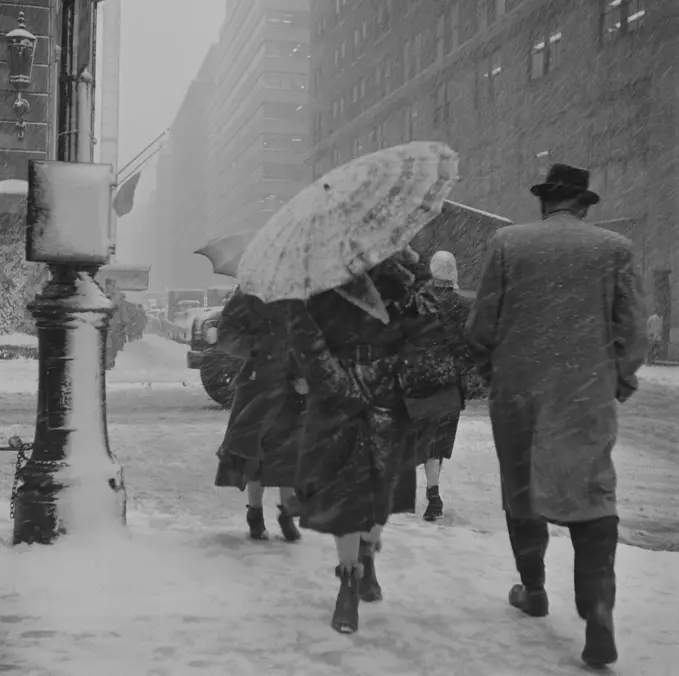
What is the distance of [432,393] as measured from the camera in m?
4.42

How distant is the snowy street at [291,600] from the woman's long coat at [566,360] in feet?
2.12

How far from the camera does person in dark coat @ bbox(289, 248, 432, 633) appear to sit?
4301 mm

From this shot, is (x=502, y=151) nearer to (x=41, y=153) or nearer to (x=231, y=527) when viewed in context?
(x=41, y=153)

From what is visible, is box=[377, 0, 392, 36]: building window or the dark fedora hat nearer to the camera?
the dark fedora hat

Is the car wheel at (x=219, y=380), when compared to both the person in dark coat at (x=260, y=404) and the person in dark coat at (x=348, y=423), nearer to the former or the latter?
the person in dark coat at (x=260, y=404)

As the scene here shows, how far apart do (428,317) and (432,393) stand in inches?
13.8

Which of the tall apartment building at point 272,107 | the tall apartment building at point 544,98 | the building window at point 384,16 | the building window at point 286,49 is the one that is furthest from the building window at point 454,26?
the building window at point 286,49

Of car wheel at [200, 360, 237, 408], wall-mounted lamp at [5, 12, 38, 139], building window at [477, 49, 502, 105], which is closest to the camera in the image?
car wheel at [200, 360, 237, 408]

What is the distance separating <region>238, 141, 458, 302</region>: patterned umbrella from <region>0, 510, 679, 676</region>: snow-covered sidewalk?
1.46m

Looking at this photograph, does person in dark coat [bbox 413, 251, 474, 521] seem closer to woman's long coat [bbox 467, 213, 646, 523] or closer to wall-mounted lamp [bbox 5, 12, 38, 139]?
woman's long coat [bbox 467, 213, 646, 523]

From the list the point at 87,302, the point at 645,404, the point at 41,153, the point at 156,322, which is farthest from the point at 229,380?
the point at 156,322

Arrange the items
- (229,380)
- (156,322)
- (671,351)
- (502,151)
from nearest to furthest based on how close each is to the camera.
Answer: (229,380), (671,351), (502,151), (156,322)

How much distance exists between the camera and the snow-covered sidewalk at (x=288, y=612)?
3941mm

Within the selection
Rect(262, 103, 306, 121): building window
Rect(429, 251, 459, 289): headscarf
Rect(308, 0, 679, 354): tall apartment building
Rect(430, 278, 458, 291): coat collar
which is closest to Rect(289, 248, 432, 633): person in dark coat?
Rect(430, 278, 458, 291): coat collar
